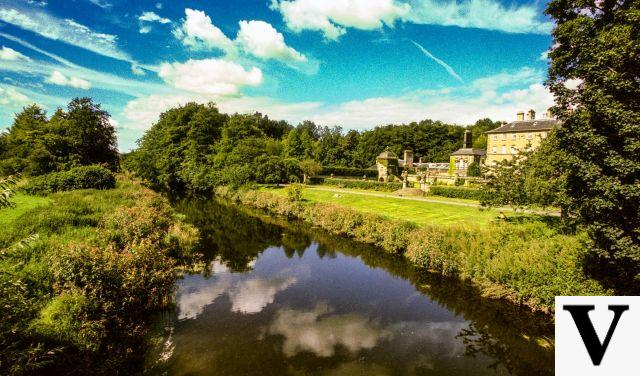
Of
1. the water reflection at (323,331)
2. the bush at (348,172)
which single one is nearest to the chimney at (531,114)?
the bush at (348,172)

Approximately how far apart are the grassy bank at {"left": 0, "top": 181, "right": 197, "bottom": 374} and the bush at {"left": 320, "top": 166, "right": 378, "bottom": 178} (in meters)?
54.3

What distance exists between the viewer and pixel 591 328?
274 inches

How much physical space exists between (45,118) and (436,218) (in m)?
54.6

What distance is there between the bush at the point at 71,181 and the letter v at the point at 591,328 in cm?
3378

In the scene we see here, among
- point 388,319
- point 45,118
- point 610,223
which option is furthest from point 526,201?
point 45,118

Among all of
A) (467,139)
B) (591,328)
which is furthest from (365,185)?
(591,328)

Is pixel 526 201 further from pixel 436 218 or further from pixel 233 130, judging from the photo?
pixel 233 130

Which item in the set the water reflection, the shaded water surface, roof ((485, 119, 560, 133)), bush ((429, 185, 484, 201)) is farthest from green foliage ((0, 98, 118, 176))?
roof ((485, 119, 560, 133))

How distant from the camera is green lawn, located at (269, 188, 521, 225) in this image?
2508 cm

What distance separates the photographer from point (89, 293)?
10734mm

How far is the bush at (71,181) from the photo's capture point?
26984mm

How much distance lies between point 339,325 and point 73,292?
9172 mm

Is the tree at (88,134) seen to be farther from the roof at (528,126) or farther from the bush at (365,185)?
Answer: the roof at (528,126)

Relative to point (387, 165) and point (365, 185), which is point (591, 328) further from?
point (387, 165)
